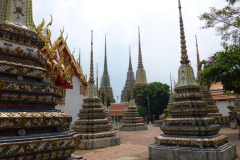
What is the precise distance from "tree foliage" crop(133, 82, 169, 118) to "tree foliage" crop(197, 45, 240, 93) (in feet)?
83.9

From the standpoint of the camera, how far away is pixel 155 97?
4066 centimetres

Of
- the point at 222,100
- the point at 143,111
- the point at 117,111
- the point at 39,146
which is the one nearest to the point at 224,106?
the point at 222,100

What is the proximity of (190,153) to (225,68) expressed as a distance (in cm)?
763

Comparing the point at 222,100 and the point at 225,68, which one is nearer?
the point at 225,68

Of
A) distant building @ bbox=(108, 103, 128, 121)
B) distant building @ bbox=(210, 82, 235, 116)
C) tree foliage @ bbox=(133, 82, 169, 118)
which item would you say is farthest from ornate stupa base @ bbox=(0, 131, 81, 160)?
distant building @ bbox=(108, 103, 128, 121)

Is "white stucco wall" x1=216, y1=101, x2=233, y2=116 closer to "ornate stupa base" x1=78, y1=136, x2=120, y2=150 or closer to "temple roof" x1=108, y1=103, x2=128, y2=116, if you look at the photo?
"temple roof" x1=108, y1=103, x2=128, y2=116

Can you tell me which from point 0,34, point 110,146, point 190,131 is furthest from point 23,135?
point 110,146

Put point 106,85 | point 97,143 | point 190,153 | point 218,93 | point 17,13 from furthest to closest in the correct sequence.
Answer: point 106,85 → point 218,93 → point 97,143 → point 190,153 → point 17,13

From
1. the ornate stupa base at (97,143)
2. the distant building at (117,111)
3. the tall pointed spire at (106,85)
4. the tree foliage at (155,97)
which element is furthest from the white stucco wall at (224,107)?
the tall pointed spire at (106,85)

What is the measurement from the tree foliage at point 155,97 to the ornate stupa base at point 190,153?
107 feet

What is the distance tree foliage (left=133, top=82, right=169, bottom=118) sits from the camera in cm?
4056

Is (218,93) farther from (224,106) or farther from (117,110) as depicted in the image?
(117,110)

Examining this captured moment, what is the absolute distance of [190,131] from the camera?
7.59m

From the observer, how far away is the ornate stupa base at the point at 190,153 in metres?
6.79
